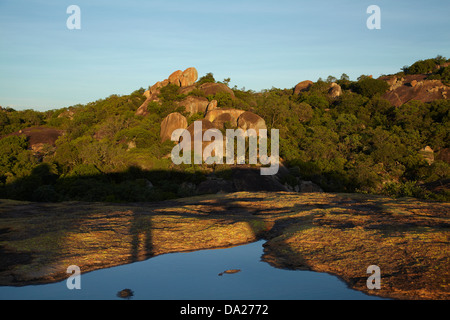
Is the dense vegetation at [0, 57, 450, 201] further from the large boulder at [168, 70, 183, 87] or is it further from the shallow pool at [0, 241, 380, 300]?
the shallow pool at [0, 241, 380, 300]

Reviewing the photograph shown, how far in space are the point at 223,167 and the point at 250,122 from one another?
11.7 m

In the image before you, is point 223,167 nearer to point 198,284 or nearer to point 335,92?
point 198,284

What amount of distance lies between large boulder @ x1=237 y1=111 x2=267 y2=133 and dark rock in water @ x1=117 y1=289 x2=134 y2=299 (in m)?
39.4

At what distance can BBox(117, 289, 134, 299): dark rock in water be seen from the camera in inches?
234

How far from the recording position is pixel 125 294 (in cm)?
600

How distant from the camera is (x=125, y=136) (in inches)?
1790

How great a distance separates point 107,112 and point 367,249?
5461 cm

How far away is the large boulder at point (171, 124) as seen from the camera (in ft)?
148

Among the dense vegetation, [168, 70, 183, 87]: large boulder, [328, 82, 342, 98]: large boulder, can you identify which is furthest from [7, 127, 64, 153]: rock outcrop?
[328, 82, 342, 98]: large boulder

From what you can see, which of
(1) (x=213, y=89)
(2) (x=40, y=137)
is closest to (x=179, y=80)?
(1) (x=213, y=89)

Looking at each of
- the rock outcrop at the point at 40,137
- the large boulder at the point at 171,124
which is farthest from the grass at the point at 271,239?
the rock outcrop at the point at 40,137

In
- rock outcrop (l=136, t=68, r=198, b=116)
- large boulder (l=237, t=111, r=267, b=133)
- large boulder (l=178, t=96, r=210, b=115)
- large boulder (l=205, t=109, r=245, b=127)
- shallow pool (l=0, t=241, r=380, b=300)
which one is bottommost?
shallow pool (l=0, t=241, r=380, b=300)
